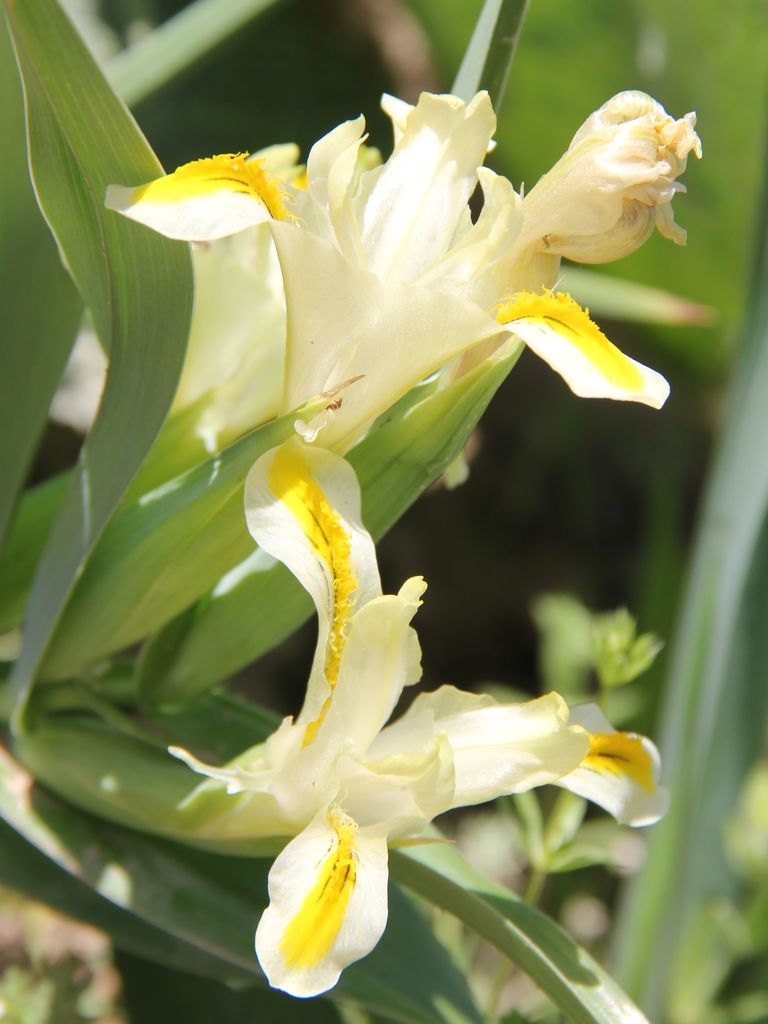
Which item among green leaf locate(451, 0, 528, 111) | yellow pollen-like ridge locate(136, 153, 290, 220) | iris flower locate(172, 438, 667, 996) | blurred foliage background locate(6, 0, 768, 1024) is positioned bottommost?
blurred foliage background locate(6, 0, 768, 1024)

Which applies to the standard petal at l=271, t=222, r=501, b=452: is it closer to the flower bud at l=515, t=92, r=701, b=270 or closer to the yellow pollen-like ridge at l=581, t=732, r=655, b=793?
the flower bud at l=515, t=92, r=701, b=270

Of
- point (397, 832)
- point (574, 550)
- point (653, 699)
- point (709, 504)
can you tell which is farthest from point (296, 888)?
point (574, 550)

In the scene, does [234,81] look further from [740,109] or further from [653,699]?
[653,699]

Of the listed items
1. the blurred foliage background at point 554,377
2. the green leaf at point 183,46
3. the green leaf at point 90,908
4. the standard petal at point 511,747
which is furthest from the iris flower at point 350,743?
the blurred foliage background at point 554,377

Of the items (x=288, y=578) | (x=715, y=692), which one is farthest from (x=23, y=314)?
(x=715, y=692)

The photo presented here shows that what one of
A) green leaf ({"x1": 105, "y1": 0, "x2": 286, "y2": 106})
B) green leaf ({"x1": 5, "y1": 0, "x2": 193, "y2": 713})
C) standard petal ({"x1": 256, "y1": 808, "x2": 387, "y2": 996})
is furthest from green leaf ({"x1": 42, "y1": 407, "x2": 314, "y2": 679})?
Answer: green leaf ({"x1": 105, "y1": 0, "x2": 286, "y2": 106})

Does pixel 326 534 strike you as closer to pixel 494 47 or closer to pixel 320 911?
pixel 320 911

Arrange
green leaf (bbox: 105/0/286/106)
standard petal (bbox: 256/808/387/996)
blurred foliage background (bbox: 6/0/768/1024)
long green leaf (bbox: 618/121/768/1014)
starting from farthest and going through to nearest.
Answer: blurred foliage background (bbox: 6/0/768/1024) → long green leaf (bbox: 618/121/768/1014) → green leaf (bbox: 105/0/286/106) → standard petal (bbox: 256/808/387/996)
